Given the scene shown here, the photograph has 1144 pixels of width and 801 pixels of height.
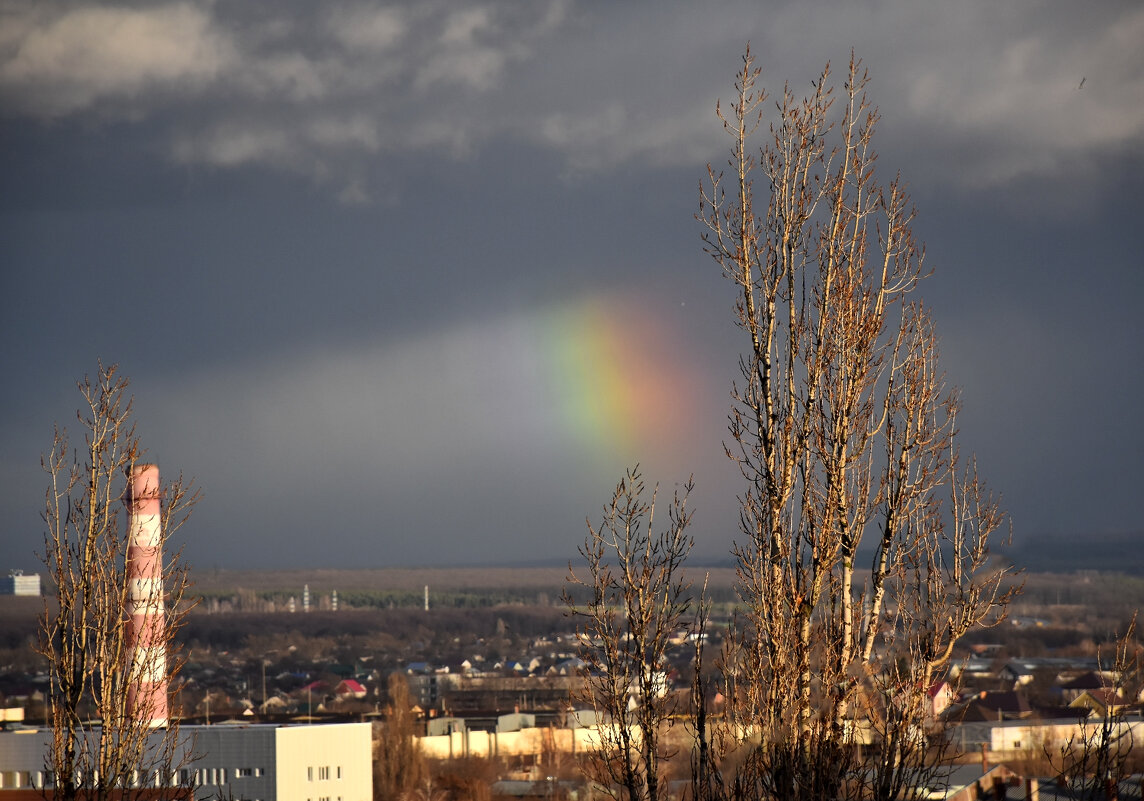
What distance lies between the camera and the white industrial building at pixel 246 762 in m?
40.0

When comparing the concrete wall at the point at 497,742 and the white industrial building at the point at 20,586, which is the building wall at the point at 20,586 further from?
the concrete wall at the point at 497,742

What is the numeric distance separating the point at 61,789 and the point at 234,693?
103905 millimetres

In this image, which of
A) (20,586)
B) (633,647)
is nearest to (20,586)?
(20,586)

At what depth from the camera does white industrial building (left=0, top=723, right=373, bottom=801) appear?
40031 millimetres

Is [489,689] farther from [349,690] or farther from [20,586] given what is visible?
[20,586]

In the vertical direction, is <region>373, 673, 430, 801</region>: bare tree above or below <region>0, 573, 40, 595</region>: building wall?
below

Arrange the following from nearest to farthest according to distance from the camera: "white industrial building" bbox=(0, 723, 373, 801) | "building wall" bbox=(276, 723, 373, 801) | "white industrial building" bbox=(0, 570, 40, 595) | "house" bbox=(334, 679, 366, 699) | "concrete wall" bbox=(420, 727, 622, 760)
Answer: "white industrial building" bbox=(0, 723, 373, 801), "building wall" bbox=(276, 723, 373, 801), "concrete wall" bbox=(420, 727, 622, 760), "white industrial building" bbox=(0, 570, 40, 595), "house" bbox=(334, 679, 366, 699)

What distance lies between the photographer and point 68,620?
17.7 m

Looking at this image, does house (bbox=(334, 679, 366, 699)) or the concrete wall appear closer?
the concrete wall

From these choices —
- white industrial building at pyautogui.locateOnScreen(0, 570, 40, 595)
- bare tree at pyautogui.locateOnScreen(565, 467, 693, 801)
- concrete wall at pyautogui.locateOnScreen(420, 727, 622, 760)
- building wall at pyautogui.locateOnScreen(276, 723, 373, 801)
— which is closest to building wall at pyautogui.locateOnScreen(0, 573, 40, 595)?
white industrial building at pyautogui.locateOnScreen(0, 570, 40, 595)

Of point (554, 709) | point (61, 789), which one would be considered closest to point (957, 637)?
point (61, 789)

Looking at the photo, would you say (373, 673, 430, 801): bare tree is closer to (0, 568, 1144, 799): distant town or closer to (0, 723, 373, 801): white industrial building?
→ (0, 568, 1144, 799): distant town

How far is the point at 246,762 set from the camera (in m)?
40.4

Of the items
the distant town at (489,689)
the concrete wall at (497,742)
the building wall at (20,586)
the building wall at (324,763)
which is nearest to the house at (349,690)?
the distant town at (489,689)
